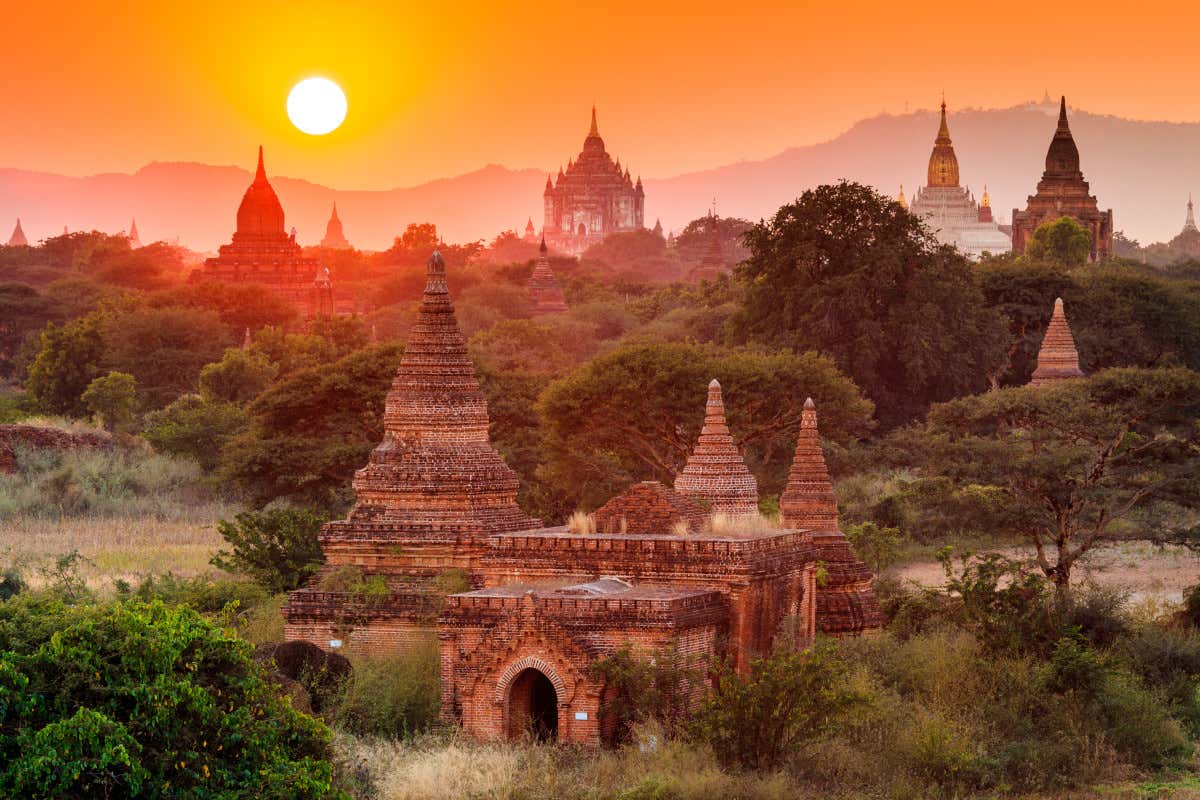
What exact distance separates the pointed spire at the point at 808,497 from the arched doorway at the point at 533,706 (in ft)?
20.1

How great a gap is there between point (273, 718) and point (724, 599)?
627 cm

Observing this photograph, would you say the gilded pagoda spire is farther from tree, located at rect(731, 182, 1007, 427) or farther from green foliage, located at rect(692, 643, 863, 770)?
green foliage, located at rect(692, 643, 863, 770)

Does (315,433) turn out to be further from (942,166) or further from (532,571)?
(942,166)

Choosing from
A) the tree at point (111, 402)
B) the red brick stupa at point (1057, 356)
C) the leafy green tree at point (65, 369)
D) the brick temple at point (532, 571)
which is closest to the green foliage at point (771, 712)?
the brick temple at point (532, 571)

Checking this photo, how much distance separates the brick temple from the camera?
25438mm

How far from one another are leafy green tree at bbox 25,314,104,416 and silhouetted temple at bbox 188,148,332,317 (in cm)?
3519

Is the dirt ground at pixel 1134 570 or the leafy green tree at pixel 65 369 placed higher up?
the leafy green tree at pixel 65 369

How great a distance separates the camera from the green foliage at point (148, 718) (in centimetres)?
2017

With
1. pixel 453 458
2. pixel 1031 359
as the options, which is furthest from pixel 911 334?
pixel 453 458

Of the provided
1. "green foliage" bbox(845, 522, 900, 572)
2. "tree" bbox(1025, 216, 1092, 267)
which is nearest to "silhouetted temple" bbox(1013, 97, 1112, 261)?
"tree" bbox(1025, 216, 1092, 267)

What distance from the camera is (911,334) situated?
63469mm

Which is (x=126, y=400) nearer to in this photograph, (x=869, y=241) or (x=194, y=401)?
(x=194, y=401)

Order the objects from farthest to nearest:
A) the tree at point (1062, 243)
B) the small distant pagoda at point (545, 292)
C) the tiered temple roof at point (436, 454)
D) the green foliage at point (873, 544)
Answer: the small distant pagoda at point (545, 292)
the tree at point (1062, 243)
the green foliage at point (873, 544)
the tiered temple roof at point (436, 454)

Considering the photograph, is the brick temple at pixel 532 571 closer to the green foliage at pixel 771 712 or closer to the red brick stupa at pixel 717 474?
the red brick stupa at pixel 717 474
